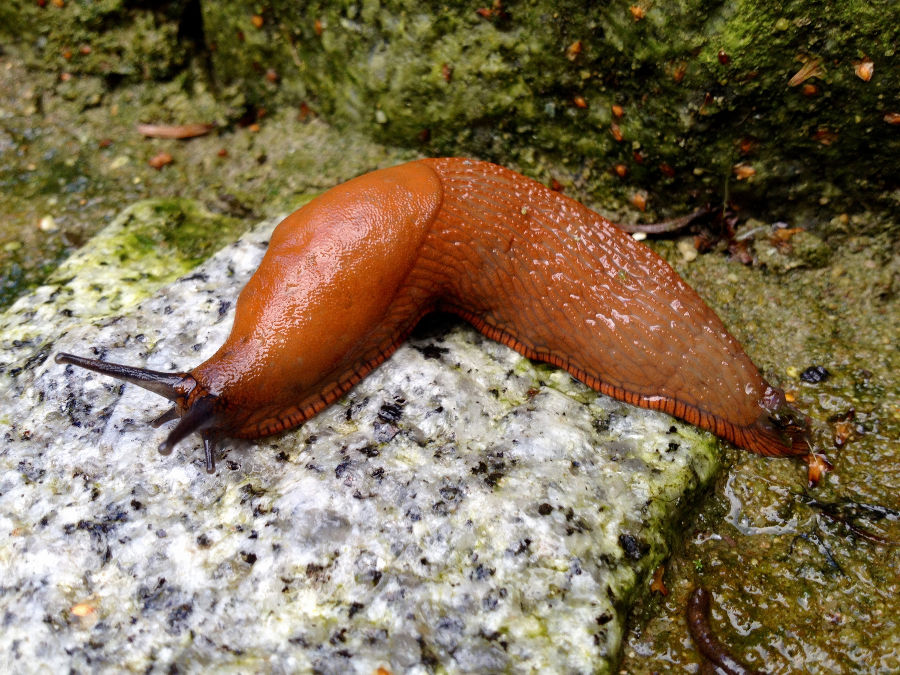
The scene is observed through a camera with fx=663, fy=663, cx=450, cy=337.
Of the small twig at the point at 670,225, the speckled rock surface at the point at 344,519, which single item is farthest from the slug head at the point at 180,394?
the small twig at the point at 670,225

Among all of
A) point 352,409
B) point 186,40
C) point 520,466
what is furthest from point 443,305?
point 186,40

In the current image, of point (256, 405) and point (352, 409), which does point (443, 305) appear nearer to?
point (352, 409)

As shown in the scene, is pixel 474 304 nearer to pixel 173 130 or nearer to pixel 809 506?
pixel 809 506

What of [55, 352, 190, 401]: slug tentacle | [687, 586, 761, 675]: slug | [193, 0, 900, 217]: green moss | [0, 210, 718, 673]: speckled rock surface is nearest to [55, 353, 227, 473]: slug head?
[55, 352, 190, 401]: slug tentacle

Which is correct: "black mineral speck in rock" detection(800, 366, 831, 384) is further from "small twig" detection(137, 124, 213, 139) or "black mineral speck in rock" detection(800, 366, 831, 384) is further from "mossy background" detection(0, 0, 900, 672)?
"small twig" detection(137, 124, 213, 139)

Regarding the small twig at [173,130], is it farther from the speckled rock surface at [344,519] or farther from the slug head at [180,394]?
the slug head at [180,394]

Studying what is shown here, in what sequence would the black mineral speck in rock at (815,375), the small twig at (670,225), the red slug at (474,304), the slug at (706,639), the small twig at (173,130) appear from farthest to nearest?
the small twig at (173,130) → the small twig at (670,225) → the black mineral speck in rock at (815,375) → the red slug at (474,304) → the slug at (706,639)
